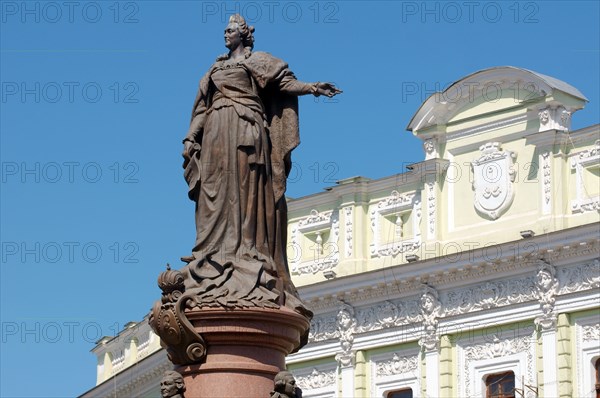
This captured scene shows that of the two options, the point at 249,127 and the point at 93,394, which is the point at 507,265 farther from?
the point at 249,127

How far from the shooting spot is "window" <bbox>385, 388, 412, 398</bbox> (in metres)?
39.8

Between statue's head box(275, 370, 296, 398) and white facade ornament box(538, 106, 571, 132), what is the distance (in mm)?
27741

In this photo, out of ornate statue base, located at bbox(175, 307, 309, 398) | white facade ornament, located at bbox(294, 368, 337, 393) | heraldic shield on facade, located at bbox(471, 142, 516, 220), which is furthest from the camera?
white facade ornament, located at bbox(294, 368, 337, 393)

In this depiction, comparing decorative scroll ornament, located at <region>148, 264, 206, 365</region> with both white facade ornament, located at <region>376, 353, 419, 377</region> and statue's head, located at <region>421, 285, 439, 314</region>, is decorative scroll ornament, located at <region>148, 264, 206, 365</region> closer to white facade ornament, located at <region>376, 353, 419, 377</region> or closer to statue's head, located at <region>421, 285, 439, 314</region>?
statue's head, located at <region>421, 285, 439, 314</region>

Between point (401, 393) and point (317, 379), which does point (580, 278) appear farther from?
point (317, 379)

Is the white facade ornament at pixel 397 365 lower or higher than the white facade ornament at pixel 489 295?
lower

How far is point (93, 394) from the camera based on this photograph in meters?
51.8

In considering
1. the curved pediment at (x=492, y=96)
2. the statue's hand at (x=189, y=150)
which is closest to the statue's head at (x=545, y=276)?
the curved pediment at (x=492, y=96)

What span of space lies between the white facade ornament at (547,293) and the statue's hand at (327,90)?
86.0 feet

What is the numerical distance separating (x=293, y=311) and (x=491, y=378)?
27.8 m

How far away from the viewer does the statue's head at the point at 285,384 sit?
10.3 meters

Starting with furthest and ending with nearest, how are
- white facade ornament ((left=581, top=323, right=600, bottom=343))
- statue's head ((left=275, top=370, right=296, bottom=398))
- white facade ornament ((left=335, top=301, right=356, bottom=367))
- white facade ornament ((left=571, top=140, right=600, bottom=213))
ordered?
1. white facade ornament ((left=335, top=301, right=356, bottom=367))
2. white facade ornament ((left=571, top=140, right=600, bottom=213))
3. white facade ornament ((left=581, top=323, right=600, bottom=343))
4. statue's head ((left=275, top=370, right=296, bottom=398))

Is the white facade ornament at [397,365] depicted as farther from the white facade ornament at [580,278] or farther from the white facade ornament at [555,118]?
the white facade ornament at [555,118]

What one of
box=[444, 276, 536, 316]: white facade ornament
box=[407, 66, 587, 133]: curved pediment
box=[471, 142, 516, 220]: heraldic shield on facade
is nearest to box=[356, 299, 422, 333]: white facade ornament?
box=[444, 276, 536, 316]: white facade ornament
